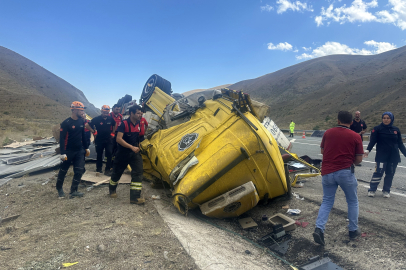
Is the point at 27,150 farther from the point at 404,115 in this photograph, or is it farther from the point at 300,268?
the point at 404,115

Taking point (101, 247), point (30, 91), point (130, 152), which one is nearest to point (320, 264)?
point (101, 247)

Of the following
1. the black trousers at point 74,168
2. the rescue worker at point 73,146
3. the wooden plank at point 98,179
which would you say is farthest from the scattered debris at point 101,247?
the wooden plank at point 98,179

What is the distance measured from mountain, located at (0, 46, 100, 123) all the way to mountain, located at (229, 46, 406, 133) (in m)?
41.5

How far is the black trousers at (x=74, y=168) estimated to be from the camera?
403 centimetres

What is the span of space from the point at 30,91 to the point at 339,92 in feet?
216

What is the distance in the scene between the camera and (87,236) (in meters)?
2.40

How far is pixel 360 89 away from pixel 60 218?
48.3m

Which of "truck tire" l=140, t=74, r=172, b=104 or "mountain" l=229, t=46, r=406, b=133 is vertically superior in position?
"mountain" l=229, t=46, r=406, b=133

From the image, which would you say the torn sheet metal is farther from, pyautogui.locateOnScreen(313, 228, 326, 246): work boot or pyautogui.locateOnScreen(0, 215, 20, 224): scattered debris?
pyautogui.locateOnScreen(0, 215, 20, 224): scattered debris

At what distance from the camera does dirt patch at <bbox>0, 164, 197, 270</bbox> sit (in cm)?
200

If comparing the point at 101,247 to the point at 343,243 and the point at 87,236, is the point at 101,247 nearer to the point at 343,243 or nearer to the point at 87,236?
the point at 87,236

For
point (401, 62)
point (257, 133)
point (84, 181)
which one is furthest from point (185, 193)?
point (401, 62)

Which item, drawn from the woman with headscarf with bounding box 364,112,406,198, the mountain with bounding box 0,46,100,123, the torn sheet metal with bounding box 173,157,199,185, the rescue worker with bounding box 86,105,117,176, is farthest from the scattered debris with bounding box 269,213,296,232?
the mountain with bounding box 0,46,100,123

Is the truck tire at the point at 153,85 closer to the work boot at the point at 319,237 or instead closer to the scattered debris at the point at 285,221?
the scattered debris at the point at 285,221
